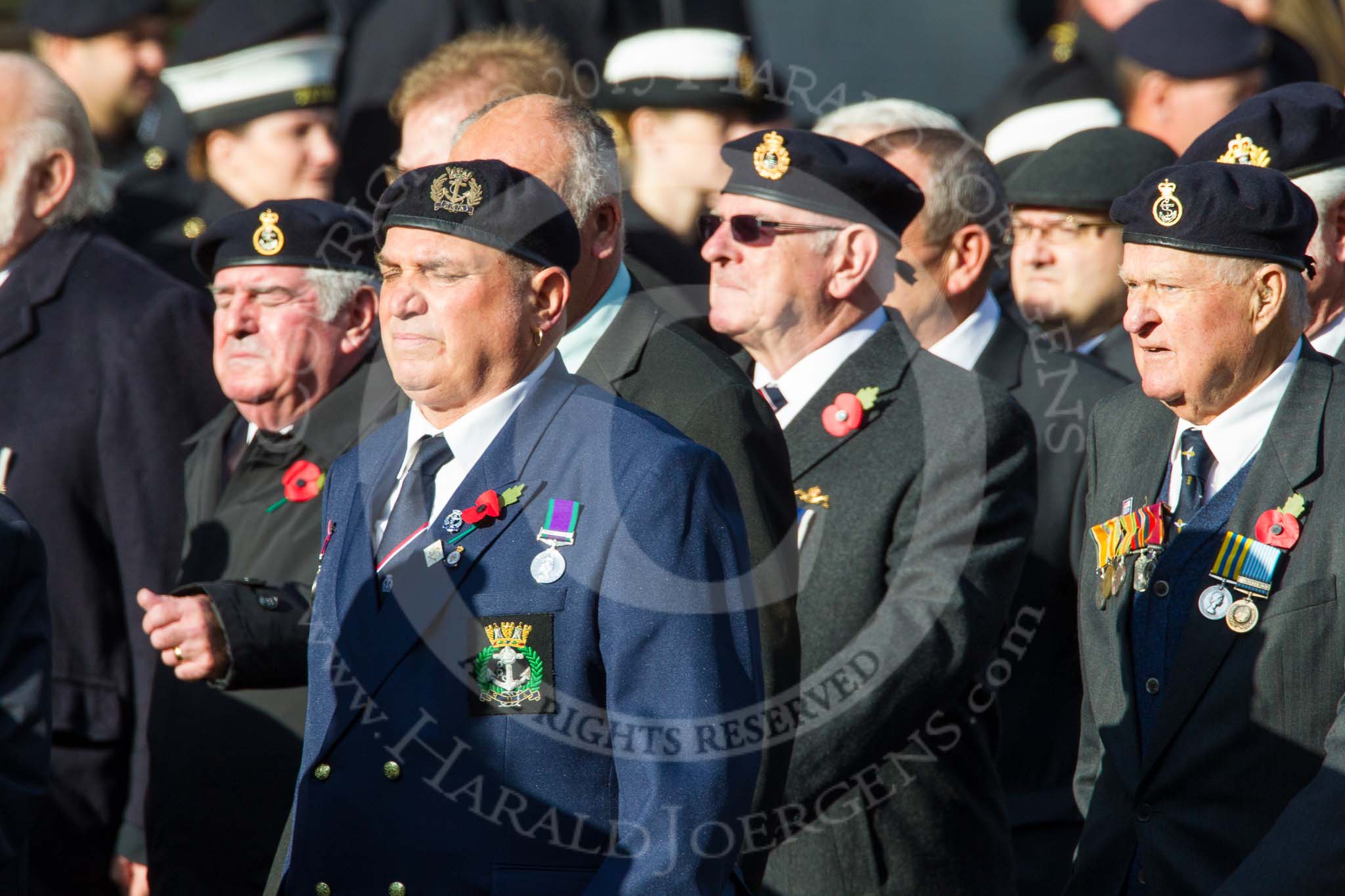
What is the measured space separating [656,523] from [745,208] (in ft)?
5.40

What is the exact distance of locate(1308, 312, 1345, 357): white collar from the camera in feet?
14.3

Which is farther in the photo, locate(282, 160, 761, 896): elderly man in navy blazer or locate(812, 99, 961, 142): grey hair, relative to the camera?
locate(812, 99, 961, 142): grey hair

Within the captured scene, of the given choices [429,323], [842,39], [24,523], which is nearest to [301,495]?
[24,523]

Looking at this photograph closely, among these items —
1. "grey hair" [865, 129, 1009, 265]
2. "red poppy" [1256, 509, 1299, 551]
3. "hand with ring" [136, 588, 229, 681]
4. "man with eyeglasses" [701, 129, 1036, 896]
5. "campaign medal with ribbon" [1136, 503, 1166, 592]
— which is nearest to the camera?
"red poppy" [1256, 509, 1299, 551]

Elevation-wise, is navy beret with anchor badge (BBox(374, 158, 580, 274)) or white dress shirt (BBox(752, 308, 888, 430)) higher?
navy beret with anchor badge (BBox(374, 158, 580, 274))

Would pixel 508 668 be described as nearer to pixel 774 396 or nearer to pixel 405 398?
pixel 405 398

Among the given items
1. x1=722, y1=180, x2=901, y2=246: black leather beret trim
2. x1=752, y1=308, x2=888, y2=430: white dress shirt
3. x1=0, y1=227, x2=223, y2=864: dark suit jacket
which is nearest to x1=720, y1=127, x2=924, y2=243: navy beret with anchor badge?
x1=722, y1=180, x2=901, y2=246: black leather beret trim

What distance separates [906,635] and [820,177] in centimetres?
118

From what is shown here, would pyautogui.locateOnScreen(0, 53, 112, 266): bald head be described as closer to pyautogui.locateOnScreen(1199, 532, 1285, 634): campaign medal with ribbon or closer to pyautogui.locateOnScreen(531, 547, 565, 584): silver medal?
pyautogui.locateOnScreen(531, 547, 565, 584): silver medal

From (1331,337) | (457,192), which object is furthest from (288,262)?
(1331,337)

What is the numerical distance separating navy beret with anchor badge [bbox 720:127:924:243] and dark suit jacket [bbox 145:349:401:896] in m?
1.04

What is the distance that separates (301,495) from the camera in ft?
14.6

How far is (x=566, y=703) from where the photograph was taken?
10.0 feet

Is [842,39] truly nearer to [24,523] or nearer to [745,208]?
[745,208]
